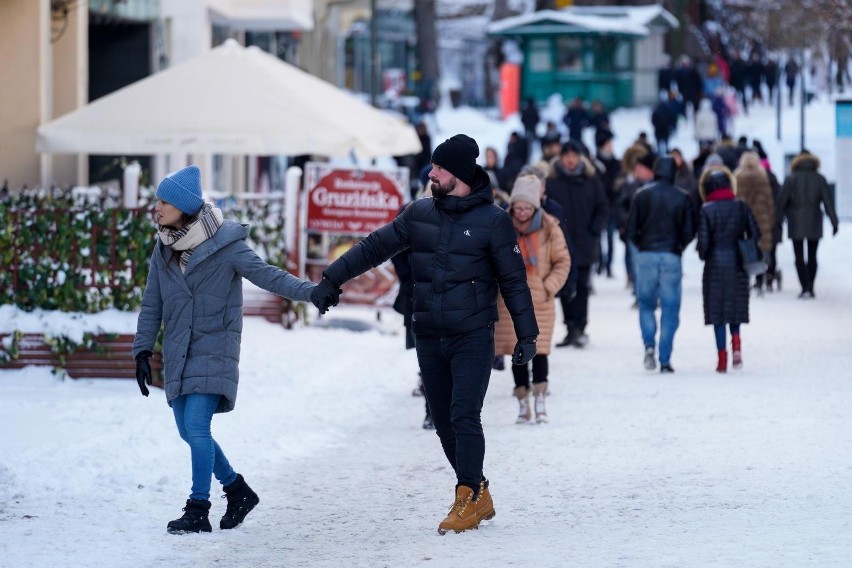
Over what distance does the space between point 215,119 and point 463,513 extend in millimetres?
8919

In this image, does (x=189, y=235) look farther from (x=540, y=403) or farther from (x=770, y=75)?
(x=770, y=75)

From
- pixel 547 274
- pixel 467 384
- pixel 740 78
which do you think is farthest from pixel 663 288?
pixel 740 78

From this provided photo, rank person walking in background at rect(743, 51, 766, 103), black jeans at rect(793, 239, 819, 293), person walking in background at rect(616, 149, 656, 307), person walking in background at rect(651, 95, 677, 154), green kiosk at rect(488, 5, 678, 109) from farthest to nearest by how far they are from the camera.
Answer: green kiosk at rect(488, 5, 678, 109) → person walking in background at rect(743, 51, 766, 103) → person walking in background at rect(651, 95, 677, 154) → black jeans at rect(793, 239, 819, 293) → person walking in background at rect(616, 149, 656, 307)

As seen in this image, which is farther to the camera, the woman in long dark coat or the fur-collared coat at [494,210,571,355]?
the woman in long dark coat

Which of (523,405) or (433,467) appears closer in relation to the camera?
(433,467)

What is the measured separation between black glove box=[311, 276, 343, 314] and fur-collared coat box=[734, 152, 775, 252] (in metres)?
12.8

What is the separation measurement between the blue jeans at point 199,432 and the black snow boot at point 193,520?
0.10 feet

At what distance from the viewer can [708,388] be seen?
12867 millimetres

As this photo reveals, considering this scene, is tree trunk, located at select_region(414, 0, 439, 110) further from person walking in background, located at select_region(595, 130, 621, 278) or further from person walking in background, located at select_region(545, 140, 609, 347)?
person walking in background, located at select_region(545, 140, 609, 347)

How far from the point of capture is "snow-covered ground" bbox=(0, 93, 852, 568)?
750 cm

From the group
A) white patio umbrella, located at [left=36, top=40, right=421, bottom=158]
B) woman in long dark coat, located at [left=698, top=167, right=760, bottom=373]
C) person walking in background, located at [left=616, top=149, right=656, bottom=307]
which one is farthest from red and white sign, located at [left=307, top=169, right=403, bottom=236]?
woman in long dark coat, located at [left=698, top=167, right=760, bottom=373]

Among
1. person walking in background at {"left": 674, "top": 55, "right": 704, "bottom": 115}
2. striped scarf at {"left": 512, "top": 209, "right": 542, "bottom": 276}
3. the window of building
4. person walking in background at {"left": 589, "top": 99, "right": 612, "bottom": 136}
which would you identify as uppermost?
the window of building

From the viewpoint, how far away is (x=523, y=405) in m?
11.4

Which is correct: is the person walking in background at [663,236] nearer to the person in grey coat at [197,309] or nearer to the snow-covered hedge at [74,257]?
the snow-covered hedge at [74,257]
